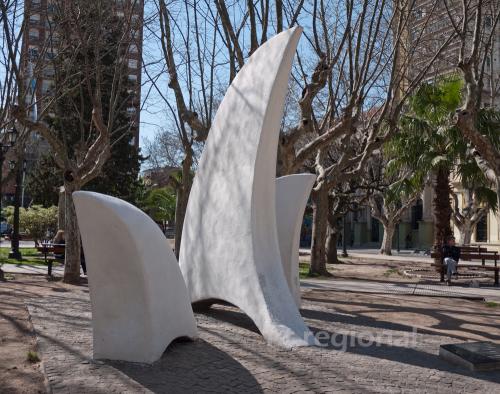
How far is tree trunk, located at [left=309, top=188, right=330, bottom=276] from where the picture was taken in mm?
15914

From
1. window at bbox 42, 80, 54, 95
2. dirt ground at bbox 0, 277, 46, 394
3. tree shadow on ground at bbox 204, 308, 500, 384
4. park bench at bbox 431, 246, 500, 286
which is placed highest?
window at bbox 42, 80, 54, 95

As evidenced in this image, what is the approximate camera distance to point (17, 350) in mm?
6270

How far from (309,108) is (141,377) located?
8353 mm

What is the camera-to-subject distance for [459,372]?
569cm

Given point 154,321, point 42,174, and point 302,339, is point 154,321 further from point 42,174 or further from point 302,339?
point 42,174

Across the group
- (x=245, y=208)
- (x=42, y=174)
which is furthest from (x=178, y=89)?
(x=42, y=174)

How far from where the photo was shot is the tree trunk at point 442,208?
1791cm

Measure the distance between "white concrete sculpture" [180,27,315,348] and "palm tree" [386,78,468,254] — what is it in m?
10.9

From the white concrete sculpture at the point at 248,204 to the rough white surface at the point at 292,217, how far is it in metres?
1.63

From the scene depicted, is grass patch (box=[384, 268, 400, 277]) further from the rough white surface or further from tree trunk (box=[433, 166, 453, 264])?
the rough white surface

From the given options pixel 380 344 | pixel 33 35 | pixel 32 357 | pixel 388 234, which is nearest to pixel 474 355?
pixel 380 344

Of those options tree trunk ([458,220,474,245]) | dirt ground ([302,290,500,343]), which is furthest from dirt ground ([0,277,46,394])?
tree trunk ([458,220,474,245])

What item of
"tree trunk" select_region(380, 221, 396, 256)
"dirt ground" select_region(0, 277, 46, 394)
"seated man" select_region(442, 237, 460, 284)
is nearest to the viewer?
"dirt ground" select_region(0, 277, 46, 394)

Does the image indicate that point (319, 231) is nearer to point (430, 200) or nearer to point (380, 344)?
point (380, 344)
